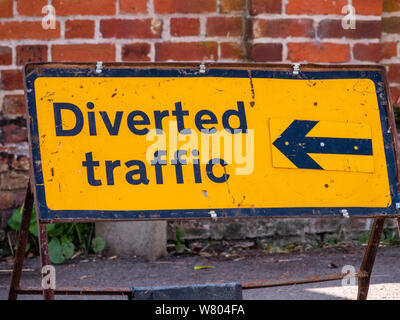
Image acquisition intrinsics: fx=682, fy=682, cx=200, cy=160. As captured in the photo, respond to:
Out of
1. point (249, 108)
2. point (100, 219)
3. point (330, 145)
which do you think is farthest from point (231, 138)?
point (100, 219)

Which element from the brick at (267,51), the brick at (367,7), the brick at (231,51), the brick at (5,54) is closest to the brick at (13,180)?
the brick at (5,54)

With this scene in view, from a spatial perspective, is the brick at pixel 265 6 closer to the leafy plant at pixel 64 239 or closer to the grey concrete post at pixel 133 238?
the grey concrete post at pixel 133 238

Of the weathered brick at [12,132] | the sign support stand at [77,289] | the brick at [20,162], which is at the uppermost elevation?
the weathered brick at [12,132]

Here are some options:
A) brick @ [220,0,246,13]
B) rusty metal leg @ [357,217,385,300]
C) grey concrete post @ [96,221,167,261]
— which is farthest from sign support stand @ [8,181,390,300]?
brick @ [220,0,246,13]

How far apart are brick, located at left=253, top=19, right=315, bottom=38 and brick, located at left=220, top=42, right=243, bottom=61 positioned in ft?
0.49

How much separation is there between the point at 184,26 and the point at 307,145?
128 cm

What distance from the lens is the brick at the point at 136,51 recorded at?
345cm

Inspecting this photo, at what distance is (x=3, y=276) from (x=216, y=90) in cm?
158

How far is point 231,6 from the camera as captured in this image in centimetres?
353

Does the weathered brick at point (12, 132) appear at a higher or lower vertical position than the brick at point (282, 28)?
lower

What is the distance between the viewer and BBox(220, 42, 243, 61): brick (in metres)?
3.53

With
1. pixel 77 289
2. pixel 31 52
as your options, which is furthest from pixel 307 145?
pixel 31 52

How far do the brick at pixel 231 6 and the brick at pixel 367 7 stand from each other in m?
0.57

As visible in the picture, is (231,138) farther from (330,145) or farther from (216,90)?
(330,145)
